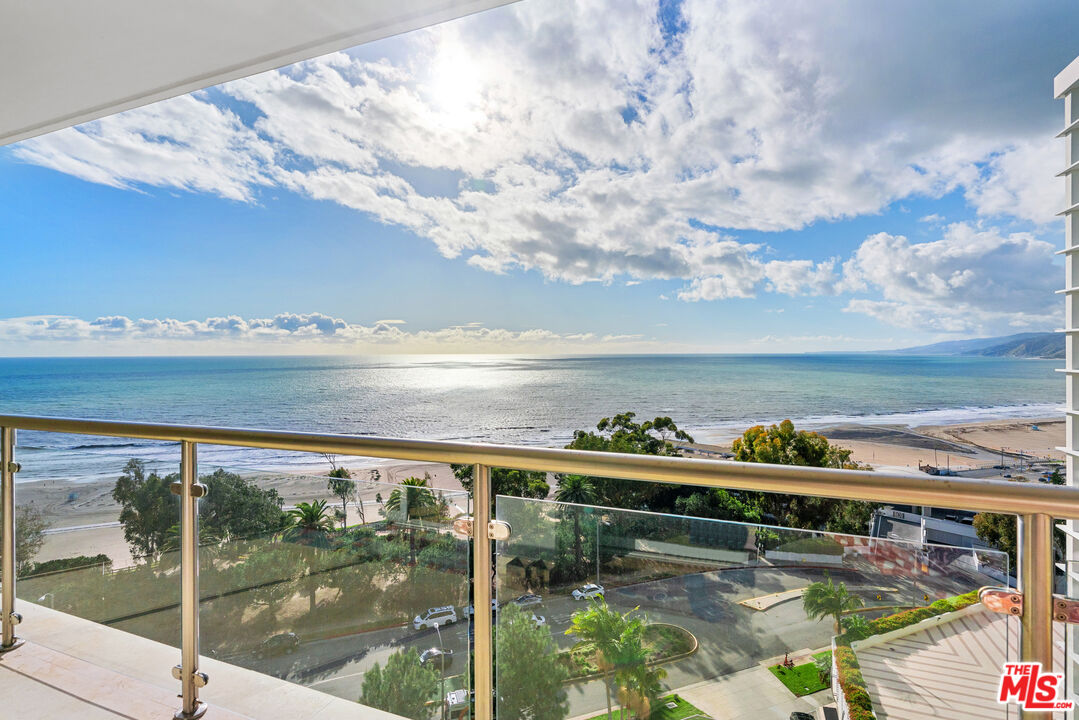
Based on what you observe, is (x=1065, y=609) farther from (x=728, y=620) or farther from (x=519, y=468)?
(x=519, y=468)

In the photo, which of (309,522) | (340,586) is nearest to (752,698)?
(340,586)

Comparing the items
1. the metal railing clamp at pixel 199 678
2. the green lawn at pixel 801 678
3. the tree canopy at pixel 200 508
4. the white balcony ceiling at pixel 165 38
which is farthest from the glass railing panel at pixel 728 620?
the white balcony ceiling at pixel 165 38

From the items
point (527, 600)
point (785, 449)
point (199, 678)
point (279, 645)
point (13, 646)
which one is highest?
point (527, 600)

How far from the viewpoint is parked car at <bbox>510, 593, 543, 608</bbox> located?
113 centimetres

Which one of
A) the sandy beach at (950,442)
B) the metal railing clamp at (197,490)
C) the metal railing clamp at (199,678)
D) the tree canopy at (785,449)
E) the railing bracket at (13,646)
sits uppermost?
the metal railing clamp at (197,490)

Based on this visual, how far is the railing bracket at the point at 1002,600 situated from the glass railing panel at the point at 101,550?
5.99ft

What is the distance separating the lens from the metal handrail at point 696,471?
2.48ft

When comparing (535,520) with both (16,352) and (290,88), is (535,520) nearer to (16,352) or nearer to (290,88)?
(290,88)

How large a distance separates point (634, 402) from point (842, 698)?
21.8 meters

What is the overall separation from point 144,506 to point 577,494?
1.32m

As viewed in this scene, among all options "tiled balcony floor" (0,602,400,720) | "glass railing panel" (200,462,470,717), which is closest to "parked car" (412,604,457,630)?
"glass railing panel" (200,462,470,717)

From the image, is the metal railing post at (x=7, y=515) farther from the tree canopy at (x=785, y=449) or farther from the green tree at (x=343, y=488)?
the tree canopy at (x=785, y=449)

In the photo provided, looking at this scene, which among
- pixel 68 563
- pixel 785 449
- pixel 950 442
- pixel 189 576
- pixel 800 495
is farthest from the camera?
pixel 950 442

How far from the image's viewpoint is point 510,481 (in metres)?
1.21
